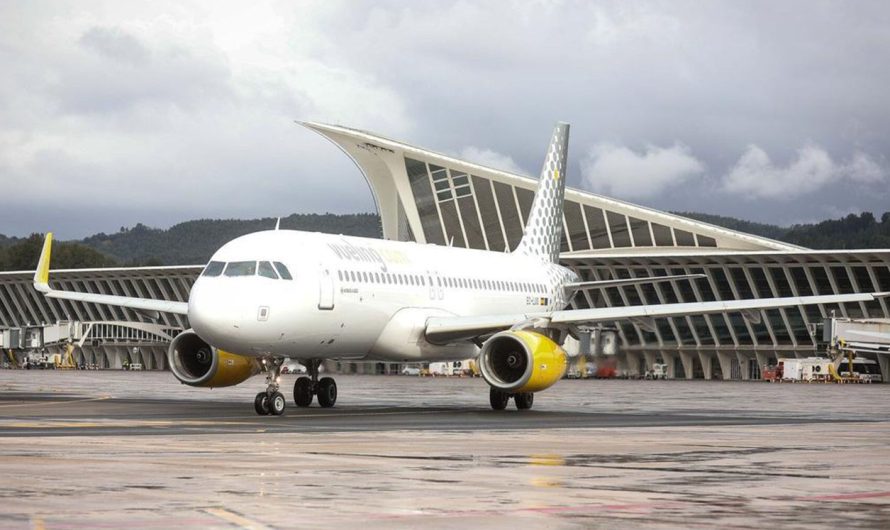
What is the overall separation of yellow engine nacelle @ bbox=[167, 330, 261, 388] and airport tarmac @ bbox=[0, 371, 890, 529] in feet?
14.9

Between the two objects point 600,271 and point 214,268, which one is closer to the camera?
point 214,268

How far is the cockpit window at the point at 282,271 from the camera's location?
28375mm

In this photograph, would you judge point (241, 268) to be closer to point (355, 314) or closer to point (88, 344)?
point (355, 314)

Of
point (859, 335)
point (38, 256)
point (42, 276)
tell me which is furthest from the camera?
point (38, 256)

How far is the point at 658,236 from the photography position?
4168 inches

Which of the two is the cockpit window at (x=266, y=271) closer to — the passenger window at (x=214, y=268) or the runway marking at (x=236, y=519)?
the passenger window at (x=214, y=268)

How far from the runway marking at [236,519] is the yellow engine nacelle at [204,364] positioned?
21275 mm

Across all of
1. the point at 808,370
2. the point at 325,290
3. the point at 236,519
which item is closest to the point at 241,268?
the point at 325,290

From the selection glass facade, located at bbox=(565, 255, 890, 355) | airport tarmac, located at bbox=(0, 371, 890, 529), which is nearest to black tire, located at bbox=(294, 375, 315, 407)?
airport tarmac, located at bbox=(0, 371, 890, 529)

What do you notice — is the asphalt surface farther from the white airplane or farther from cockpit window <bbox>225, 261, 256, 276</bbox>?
cockpit window <bbox>225, 261, 256, 276</bbox>

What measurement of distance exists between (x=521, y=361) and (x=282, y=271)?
20.6ft

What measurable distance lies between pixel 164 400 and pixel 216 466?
75.0 ft

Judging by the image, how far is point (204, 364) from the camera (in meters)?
32.3

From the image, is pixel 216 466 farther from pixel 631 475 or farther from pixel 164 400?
pixel 164 400
